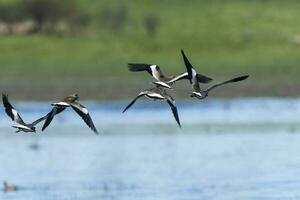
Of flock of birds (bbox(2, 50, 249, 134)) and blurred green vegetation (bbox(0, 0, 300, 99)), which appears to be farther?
blurred green vegetation (bbox(0, 0, 300, 99))

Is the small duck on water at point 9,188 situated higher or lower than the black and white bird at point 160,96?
lower

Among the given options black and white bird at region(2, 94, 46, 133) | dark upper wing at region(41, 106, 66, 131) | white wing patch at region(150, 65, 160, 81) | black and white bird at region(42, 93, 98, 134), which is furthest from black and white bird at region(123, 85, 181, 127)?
black and white bird at region(2, 94, 46, 133)

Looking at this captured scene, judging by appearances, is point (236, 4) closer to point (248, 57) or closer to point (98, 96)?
point (248, 57)

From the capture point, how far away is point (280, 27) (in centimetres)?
5459

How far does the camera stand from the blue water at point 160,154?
20.2 m

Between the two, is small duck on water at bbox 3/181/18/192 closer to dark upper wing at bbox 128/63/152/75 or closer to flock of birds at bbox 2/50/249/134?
flock of birds at bbox 2/50/249/134

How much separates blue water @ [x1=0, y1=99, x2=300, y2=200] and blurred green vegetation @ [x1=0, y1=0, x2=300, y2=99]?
3490 mm

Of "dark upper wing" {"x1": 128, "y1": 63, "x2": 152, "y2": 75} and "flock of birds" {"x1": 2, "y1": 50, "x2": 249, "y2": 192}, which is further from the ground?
"dark upper wing" {"x1": 128, "y1": 63, "x2": 152, "y2": 75}

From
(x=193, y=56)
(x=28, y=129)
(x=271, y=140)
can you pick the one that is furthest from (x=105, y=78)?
→ (x=28, y=129)

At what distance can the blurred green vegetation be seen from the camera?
131 feet

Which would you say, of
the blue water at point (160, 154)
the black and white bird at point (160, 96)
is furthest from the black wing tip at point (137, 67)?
the blue water at point (160, 154)

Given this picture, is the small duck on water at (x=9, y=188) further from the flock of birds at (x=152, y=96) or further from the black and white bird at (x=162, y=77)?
the black and white bird at (x=162, y=77)

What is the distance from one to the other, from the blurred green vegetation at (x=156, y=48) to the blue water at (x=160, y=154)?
11.4 ft

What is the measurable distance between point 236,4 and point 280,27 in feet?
31.8
